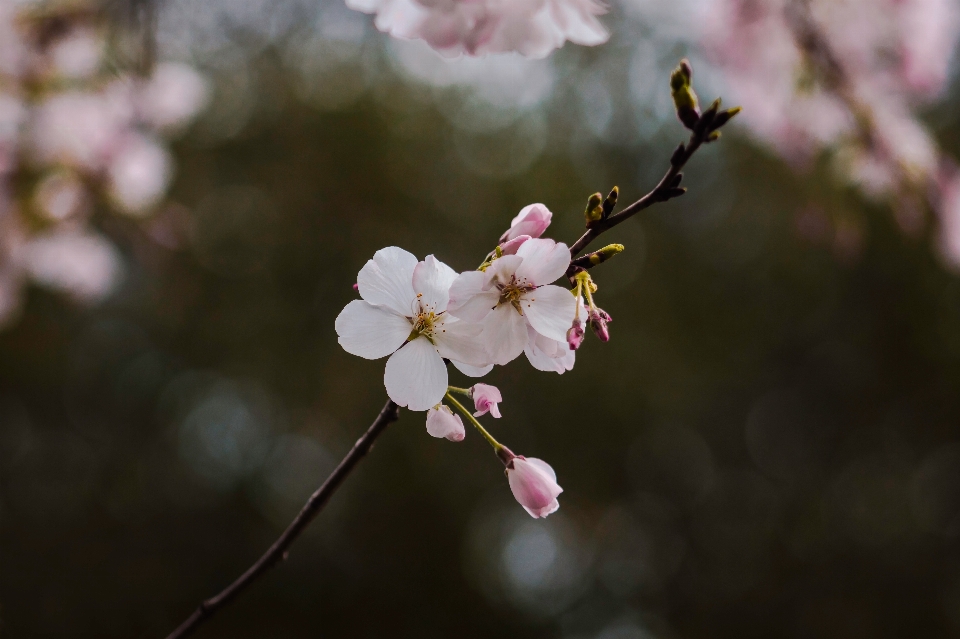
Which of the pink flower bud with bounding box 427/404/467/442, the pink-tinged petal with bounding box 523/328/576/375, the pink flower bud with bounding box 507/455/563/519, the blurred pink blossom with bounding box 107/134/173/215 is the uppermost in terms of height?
the blurred pink blossom with bounding box 107/134/173/215

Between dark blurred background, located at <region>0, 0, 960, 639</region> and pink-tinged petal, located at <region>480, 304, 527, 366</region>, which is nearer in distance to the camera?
pink-tinged petal, located at <region>480, 304, 527, 366</region>

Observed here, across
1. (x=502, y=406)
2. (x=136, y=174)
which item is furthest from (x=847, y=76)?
(x=502, y=406)

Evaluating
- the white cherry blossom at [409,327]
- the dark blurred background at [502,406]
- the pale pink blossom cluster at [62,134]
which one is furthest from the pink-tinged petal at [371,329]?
the dark blurred background at [502,406]

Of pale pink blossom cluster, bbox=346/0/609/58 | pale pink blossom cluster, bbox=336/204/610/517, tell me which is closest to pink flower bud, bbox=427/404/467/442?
pale pink blossom cluster, bbox=336/204/610/517

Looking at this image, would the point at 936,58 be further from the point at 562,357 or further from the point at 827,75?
the point at 562,357

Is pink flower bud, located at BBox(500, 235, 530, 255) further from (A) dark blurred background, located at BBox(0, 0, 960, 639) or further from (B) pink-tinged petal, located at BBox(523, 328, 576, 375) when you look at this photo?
(A) dark blurred background, located at BBox(0, 0, 960, 639)

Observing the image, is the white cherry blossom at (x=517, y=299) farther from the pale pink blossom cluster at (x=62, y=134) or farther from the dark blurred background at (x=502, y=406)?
the dark blurred background at (x=502, y=406)

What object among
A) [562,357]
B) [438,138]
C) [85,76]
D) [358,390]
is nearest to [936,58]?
[562,357]
